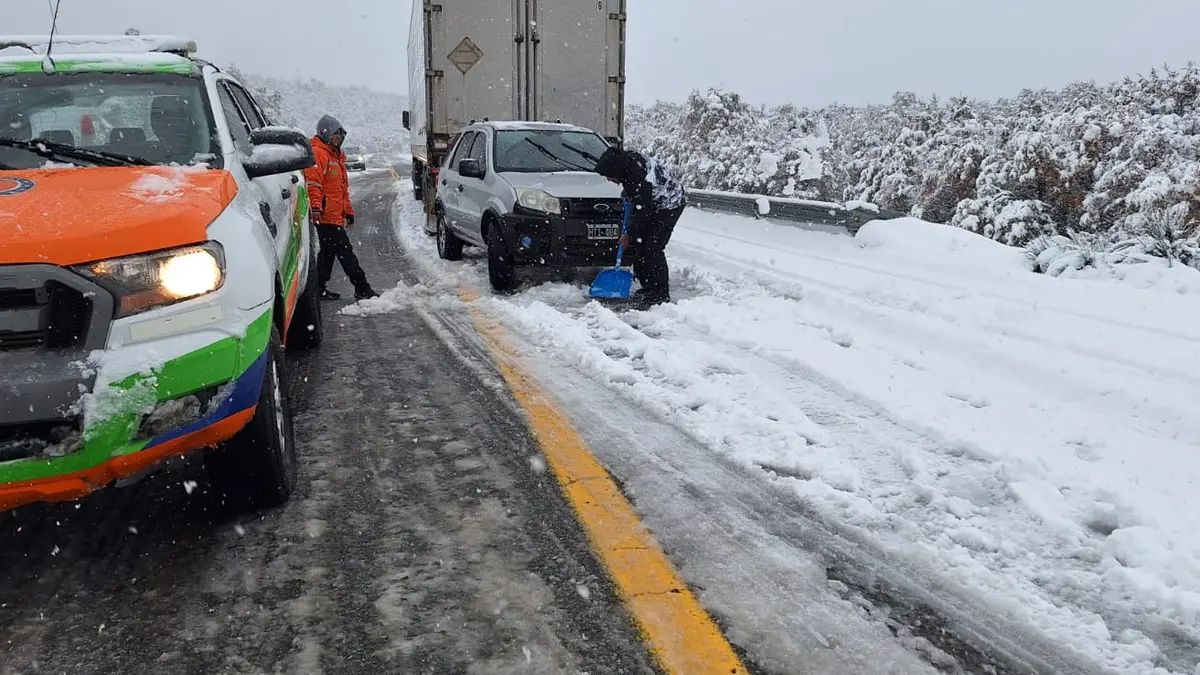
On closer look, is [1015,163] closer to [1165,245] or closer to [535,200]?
[1165,245]

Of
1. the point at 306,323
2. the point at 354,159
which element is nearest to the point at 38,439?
the point at 306,323

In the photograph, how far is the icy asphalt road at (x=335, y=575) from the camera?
7.48 ft

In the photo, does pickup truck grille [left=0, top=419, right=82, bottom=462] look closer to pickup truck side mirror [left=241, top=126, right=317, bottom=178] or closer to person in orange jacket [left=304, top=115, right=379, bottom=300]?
pickup truck side mirror [left=241, top=126, right=317, bottom=178]

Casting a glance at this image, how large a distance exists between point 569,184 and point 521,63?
4330 mm

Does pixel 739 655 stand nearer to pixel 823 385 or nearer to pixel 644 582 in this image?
pixel 644 582

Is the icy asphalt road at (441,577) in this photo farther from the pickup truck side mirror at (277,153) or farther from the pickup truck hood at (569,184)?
the pickup truck hood at (569,184)

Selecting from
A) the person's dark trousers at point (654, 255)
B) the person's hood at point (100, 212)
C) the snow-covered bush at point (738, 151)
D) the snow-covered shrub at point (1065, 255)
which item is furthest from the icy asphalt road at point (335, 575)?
the snow-covered bush at point (738, 151)

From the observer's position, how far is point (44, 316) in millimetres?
2371

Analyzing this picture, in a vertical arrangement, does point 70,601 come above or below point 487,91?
below

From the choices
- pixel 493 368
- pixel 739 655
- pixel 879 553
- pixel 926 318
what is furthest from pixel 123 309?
pixel 926 318

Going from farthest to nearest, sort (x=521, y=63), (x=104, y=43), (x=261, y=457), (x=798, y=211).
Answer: (x=521, y=63), (x=798, y=211), (x=104, y=43), (x=261, y=457)

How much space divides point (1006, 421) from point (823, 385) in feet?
3.29

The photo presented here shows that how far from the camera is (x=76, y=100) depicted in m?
3.80

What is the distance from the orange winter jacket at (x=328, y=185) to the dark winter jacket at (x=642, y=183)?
2.44m
